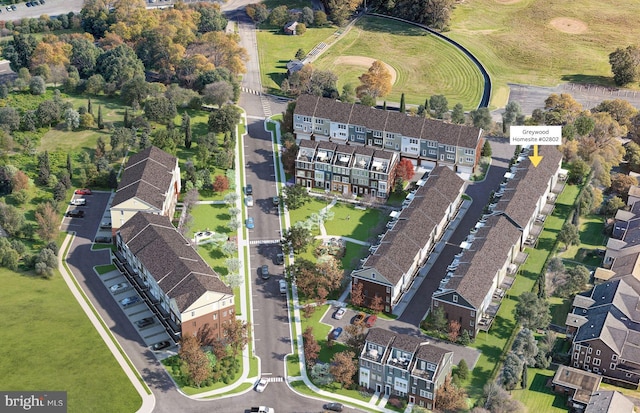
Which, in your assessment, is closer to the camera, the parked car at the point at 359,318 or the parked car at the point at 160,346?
the parked car at the point at 160,346

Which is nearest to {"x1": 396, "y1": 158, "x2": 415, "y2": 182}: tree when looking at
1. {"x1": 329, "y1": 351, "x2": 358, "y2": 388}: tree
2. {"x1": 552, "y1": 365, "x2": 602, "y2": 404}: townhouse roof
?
{"x1": 329, "y1": 351, "x2": 358, "y2": 388}: tree

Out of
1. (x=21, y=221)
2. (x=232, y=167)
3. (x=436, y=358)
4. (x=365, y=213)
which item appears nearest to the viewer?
(x=436, y=358)

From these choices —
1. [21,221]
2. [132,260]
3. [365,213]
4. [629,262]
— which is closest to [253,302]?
[132,260]

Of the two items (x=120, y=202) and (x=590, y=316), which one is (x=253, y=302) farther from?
(x=590, y=316)

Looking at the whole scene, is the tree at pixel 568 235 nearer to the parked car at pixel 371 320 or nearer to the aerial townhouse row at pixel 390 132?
the aerial townhouse row at pixel 390 132

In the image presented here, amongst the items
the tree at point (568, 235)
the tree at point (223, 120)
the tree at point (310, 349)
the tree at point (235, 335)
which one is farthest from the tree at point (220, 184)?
the tree at point (568, 235)

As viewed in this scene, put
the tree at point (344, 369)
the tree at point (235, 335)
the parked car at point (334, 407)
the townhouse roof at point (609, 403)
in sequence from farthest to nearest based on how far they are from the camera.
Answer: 1. the tree at point (235, 335)
2. the tree at point (344, 369)
3. the parked car at point (334, 407)
4. the townhouse roof at point (609, 403)

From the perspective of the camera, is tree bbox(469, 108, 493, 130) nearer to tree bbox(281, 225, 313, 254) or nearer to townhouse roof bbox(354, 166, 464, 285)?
townhouse roof bbox(354, 166, 464, 285)
